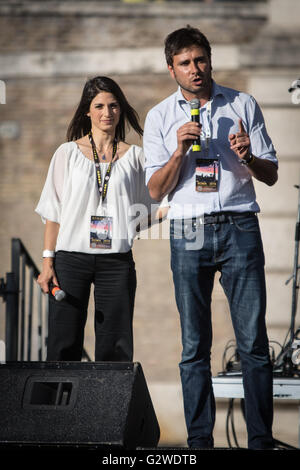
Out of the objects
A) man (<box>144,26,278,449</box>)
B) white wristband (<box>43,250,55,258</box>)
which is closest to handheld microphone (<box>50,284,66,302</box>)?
white wristband (<box>43,250,55,258</box>)

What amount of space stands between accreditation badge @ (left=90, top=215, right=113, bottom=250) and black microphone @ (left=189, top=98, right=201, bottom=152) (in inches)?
22.5

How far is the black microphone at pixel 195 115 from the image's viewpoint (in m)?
2.49

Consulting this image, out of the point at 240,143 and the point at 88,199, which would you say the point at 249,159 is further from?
the point at 88,199

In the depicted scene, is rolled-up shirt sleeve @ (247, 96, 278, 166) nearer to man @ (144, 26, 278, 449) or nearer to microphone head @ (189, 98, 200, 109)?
man @ (144, 26, 278, 449)

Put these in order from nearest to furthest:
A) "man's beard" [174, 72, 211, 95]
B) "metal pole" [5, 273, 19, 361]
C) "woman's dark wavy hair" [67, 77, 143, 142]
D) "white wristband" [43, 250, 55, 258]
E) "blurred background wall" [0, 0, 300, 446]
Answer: "man's beard" [174, 72, 211, 95] < "white wristband" [43, 250, 55, 258] < "woman's dark wavy hair" [67, 77, 143, 142] < "metal pole" [5, 273, 19, 361] < "blurred background wall" [0, 0, 300, 446]

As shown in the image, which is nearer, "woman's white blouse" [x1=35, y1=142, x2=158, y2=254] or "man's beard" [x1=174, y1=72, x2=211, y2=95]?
"man's beard" [x1=174, y1=72, x2=211, y2=95]

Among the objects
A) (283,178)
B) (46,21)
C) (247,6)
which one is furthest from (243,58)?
(46,21)

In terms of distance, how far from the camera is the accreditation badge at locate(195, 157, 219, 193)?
8.48 ft

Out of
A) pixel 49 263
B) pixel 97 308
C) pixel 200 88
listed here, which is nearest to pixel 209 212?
pixel 200 88

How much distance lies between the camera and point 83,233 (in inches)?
111

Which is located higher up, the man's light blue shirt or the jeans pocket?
the man's light blue shirt

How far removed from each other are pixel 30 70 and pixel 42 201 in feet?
9.14
